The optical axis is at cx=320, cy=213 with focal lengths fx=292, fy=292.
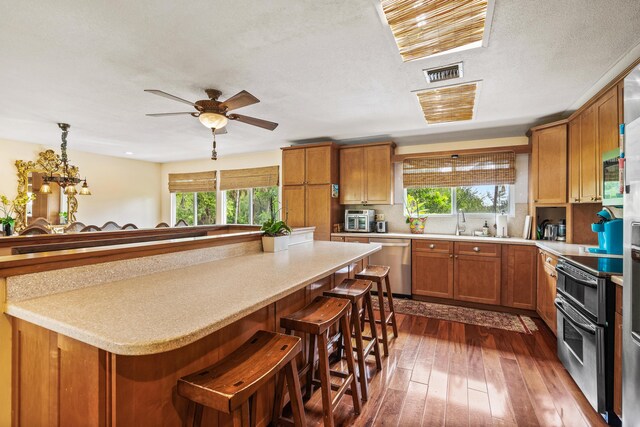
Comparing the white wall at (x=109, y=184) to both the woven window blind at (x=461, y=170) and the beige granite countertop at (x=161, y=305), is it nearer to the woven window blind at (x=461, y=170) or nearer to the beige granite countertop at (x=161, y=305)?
the beige granite countertop at (x=161, y=305)

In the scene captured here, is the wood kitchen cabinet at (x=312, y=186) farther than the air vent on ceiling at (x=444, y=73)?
Yes

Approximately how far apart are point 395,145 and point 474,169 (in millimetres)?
1189

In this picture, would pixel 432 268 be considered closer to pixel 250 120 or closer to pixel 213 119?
pixel 250 120

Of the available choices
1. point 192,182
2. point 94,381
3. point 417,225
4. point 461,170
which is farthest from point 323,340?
point 192,182

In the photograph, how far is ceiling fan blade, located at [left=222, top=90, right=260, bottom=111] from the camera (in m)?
2.28

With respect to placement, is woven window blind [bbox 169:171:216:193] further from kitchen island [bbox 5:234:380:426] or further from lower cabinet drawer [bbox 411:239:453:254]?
kitchen island [bbox 5:234:380:426]

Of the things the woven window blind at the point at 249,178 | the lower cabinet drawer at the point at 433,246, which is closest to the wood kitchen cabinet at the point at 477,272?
the lower cabinet drawer at the point at 433,246

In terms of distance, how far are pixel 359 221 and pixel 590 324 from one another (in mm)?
2997

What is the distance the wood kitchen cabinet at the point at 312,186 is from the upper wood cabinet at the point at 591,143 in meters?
2.90

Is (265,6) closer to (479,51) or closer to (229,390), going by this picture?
(479,51)

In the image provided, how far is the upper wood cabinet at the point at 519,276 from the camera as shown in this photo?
133 inches

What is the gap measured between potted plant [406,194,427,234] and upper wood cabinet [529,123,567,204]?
1.43 m

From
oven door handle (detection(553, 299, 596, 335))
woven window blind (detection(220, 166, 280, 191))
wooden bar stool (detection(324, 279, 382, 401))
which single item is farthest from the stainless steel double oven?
woven window blind (detection(220, 166, 280, 191))

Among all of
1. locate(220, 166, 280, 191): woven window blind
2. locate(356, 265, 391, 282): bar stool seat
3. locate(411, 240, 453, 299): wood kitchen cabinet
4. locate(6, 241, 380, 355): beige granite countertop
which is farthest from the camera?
locate(220, 166, 280, 191): woven window blind
